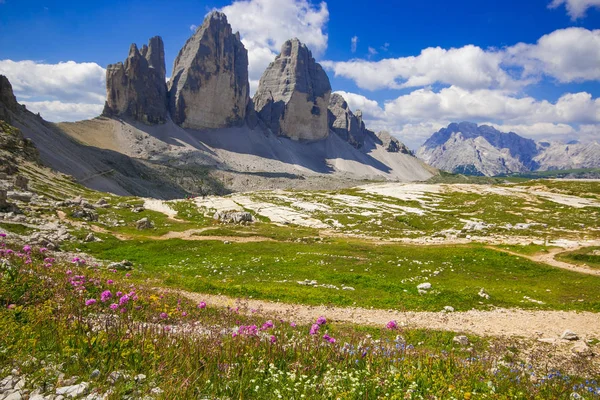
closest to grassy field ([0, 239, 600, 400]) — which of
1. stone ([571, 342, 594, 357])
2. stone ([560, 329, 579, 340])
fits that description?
stone ([571, 342, 594, 357])

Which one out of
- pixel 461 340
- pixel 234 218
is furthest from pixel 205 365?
pixel 234 218

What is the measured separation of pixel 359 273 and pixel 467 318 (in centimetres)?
1075

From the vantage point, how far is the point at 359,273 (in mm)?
28734

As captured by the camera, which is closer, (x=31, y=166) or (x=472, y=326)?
(x=472, y=326)

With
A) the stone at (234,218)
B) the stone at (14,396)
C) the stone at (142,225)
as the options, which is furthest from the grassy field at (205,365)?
the stone at (234,218)

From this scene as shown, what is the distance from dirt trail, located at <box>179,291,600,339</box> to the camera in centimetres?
1698

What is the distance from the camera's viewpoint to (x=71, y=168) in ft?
352

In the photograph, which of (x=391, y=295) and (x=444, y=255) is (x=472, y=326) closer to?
(x=391, y=295)

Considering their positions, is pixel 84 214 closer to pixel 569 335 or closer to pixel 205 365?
Answer: pixel 205 365

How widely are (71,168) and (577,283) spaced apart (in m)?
126

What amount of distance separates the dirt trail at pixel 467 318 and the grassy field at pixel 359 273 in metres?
1.05

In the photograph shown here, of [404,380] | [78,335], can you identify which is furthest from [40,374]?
[404,380]

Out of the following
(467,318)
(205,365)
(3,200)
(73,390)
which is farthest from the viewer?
(3,200)

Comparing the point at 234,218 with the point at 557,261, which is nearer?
the point at 557,261
